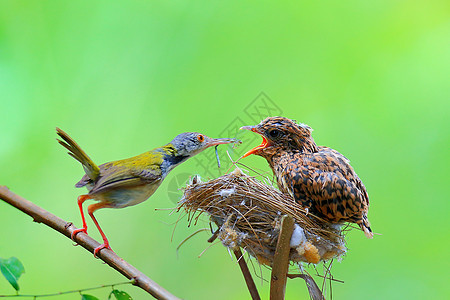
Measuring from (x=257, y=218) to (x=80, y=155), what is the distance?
0.55m

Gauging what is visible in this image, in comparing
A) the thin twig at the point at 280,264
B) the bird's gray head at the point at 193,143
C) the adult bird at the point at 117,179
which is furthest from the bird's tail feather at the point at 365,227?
the adult bird at the point at 117,179

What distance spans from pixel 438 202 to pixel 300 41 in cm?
94

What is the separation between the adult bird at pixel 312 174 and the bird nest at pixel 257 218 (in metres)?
0.05

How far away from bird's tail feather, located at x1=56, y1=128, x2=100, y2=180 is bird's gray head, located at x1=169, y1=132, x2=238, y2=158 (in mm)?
274

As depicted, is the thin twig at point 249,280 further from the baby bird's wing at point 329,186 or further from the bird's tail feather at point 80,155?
the bird's tail feather at point 80,155

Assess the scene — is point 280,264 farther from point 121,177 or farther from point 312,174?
point 121,177

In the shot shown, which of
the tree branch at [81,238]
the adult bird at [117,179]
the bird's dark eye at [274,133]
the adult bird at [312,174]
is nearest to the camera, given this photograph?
the tree branch at [81,238]

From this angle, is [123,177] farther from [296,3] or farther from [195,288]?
[296,3]

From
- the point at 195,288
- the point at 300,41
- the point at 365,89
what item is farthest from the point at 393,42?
the point at 195,288

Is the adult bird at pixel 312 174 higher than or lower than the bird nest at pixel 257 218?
higher

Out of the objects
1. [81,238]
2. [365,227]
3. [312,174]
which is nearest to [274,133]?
[312,174]

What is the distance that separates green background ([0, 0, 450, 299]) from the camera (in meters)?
2.02

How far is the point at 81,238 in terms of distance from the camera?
48.2 inches

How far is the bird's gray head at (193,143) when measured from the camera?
141 centimetres
